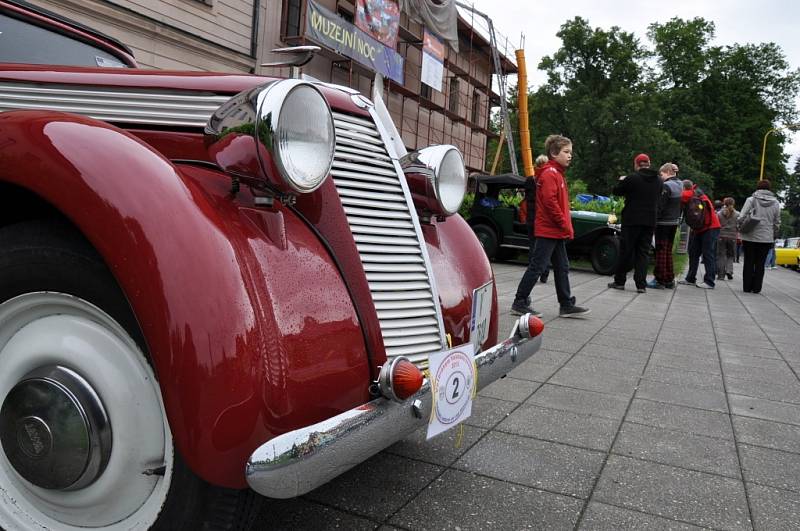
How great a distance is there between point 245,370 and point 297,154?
573 mm

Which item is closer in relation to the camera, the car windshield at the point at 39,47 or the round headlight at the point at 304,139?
the round headlight at the point at 304,139

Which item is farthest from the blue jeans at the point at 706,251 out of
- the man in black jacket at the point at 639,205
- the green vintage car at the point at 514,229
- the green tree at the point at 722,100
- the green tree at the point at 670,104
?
the green tree at the point at 722,100

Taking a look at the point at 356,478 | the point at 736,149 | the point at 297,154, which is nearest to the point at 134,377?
the point at 297,154

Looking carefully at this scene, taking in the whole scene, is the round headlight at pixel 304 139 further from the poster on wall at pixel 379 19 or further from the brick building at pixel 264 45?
the poster on wall at pixel 379 19

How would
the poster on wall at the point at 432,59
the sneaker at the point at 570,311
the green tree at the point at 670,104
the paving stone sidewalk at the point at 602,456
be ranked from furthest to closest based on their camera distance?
1. the green tree at the point at 670,104
2. the poster on wall at the point at 432,59
3. the sneaker at the point at 570,311
4. the paving stone sidewalk at the point at 602,456

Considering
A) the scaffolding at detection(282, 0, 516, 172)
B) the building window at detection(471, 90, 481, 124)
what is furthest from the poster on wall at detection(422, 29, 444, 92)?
the building window at detection(471, 90, 481, 124)

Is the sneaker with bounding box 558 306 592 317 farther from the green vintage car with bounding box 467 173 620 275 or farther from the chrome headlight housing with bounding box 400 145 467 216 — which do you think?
the green vintage car with bounding box 467 173 620 275

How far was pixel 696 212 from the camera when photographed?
984 centimetres

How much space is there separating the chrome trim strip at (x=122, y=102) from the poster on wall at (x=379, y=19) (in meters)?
14.2

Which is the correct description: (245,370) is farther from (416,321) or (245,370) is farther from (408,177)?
(408,177)

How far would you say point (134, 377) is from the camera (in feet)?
4.66

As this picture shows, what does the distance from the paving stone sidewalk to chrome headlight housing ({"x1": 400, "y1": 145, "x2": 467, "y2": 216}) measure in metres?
0.99

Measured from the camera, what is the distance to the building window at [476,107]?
2544 centimetres

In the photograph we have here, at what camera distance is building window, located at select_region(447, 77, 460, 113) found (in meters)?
23.6
